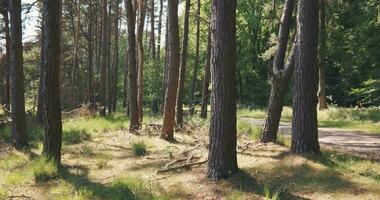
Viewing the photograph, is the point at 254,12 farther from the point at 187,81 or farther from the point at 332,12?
the point at 332,12

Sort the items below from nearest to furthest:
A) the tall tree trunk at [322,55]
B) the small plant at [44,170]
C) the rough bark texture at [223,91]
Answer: the rough bark texture at [223,91]
the small plant at [44,170]
the tall tree trunk at [322,55]

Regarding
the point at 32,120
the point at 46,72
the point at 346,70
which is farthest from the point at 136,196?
the point at 346,70

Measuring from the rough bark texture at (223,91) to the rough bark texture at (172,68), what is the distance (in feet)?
17.1

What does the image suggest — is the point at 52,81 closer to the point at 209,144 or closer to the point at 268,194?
the point at 209,144

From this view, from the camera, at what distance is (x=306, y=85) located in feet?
33.2

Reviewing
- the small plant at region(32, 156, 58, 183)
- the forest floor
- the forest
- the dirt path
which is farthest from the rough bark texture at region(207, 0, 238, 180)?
the dirt path

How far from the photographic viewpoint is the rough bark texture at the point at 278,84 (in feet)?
40.4

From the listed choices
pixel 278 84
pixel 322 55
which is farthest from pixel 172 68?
pixel 322 55

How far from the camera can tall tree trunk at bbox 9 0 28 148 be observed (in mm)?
13719

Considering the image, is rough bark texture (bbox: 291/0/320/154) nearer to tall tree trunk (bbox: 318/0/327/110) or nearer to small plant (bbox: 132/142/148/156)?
small plant (bbox: 132/142/148/156)

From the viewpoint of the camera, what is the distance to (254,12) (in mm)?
43438

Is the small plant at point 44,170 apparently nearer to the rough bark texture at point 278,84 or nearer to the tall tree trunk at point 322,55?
the rough bark texture at point 278,84

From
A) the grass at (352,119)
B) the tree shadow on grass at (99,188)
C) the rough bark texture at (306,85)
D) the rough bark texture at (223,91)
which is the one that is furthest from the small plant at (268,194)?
the grass at (352,119)

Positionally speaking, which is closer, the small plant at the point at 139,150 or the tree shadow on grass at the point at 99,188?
the tree shadow on grass at the point at 99,188
